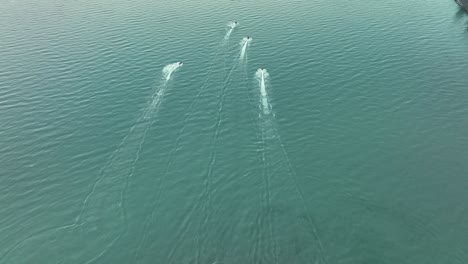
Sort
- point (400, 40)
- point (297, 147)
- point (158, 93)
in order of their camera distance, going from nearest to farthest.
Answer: point (297, 147) → point (158, 93) → point (400, 40)

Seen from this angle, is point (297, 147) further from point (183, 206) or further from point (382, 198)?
point (183, 206)

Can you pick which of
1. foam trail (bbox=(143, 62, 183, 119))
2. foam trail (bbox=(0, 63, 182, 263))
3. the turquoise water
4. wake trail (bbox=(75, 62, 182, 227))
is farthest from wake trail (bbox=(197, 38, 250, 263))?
foam trail (bbox=(143, 62, 183, 119))

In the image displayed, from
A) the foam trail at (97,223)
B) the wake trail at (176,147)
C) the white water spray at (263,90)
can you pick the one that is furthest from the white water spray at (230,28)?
the foam trail at (97,223)

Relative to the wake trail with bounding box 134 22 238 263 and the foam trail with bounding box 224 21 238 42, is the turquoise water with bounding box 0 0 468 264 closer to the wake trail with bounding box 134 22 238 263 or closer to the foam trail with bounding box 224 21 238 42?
the wake trail with bounding box 134 22 238 263

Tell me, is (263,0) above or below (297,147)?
above

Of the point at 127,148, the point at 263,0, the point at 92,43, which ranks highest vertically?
the point at 263,0

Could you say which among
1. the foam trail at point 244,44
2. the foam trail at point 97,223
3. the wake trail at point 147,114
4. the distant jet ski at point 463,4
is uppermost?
the distant jet ski at point 463,4

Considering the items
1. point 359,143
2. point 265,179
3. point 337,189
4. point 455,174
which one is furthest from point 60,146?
point 455,174

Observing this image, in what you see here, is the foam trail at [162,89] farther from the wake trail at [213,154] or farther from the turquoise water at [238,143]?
the wake trail at [213,154]
